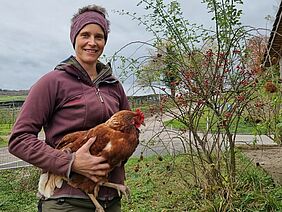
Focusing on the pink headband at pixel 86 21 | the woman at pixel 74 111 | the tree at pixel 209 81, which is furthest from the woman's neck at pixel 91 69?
the tree at pixel 209 81

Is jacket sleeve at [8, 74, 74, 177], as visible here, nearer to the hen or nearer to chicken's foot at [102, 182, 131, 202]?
the hen

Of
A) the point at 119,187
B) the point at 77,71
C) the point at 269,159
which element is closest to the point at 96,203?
the point at 119,187

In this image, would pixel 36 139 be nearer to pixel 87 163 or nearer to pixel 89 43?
pixel 87 163

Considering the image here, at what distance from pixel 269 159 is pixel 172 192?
2850 millimetres

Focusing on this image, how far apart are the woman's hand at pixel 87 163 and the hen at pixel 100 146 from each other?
1.2 inches

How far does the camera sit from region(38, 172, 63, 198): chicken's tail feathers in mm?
1745

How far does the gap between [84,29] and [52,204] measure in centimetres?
84

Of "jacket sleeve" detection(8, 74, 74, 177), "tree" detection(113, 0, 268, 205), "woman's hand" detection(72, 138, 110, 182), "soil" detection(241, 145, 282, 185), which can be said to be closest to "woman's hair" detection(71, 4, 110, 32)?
"jacket sleeve" detection(8, 74, 74, 177)

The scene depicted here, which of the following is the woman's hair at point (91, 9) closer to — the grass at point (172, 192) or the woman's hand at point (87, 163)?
the woman's hand at point (87, 163)

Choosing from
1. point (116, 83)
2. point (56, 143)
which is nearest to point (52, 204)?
point (56, 143)

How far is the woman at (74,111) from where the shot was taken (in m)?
1.65

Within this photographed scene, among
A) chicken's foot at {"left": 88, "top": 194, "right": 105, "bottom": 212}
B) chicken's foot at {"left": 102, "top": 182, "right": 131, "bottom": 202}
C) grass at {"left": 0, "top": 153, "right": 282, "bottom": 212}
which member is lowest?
grass at {"left": 0, "top": 153, "right": 282, "bottom": 212}

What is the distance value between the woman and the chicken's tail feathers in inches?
0.9

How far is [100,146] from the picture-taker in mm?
1714
